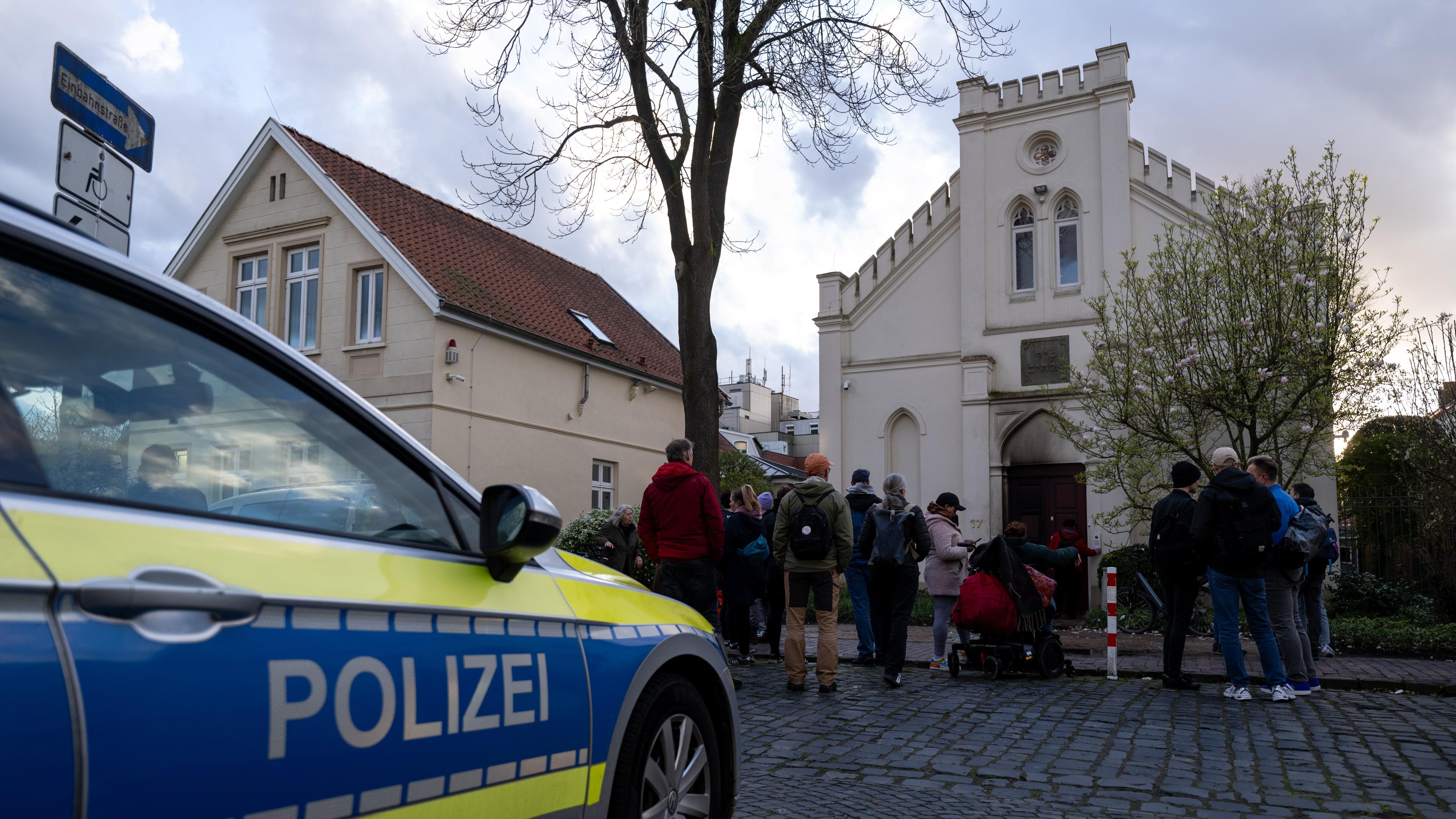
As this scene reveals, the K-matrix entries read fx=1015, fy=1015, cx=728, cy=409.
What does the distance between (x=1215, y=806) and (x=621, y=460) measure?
21.4 metres

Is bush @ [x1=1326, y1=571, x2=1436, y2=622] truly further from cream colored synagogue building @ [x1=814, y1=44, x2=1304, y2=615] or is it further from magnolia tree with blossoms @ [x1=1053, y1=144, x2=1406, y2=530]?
cream colored synagogue building @ [x1=814, y1=44, x2=1304, y2=615]

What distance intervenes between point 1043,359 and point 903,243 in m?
4.47

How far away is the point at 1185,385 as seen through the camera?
1532cm

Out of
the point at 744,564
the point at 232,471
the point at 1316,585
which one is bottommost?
the point at 1316,585

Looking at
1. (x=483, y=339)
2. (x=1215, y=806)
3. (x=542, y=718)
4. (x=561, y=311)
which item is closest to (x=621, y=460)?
(x=561, y=311)

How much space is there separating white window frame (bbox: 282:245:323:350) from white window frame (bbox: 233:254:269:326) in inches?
25.5

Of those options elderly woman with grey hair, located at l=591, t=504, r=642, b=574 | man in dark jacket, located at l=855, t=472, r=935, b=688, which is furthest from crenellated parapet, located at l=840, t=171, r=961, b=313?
man in dark jacket, located at l=855, t=472, r=935, b=688

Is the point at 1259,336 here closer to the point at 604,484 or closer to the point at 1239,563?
the point at 1239,563

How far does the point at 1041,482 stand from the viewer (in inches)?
846

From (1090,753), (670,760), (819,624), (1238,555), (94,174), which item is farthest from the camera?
(819,624)

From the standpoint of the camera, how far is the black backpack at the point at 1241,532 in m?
7.94

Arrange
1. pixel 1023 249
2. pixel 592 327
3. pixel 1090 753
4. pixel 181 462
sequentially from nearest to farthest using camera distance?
pixel 181 462 < pixel 1090 753 < pixel 1023 249 < pixel 592 327

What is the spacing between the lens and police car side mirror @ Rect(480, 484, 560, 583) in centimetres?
241

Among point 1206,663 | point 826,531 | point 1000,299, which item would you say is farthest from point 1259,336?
point 826,531
